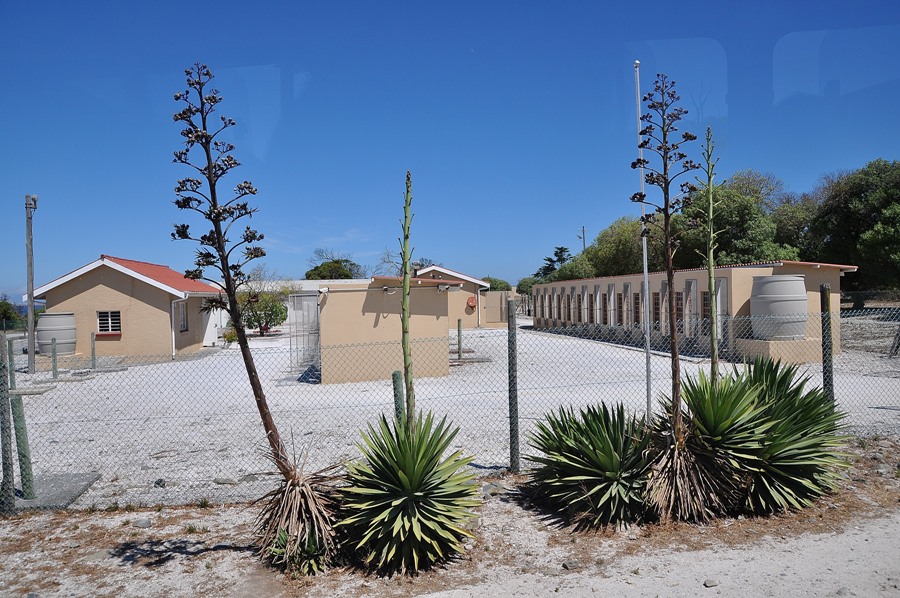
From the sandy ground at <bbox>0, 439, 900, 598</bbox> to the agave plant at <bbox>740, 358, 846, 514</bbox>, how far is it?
14cm

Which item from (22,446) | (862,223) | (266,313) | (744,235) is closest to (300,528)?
(22,446)

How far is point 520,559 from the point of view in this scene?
163 inches

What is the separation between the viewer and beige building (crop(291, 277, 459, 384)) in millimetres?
13836

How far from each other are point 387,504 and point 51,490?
12.5 ft

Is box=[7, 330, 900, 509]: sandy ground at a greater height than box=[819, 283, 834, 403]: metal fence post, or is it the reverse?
box=[819, 283, 834, 403]: metal fence post

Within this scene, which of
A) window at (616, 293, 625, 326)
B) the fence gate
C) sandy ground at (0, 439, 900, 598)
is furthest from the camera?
window at (616, 293, 625, 326)

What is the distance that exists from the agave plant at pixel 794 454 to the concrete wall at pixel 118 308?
20.6 meters

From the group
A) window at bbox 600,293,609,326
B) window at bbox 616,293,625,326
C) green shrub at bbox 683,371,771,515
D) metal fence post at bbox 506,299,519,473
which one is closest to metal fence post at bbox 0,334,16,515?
metal fence post at bbox 506,299,519,473

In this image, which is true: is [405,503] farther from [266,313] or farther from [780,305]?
[266,313]

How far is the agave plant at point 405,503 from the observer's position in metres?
3.98

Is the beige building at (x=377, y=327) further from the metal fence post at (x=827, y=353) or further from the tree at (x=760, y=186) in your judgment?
the tree at (x=760, y=186)

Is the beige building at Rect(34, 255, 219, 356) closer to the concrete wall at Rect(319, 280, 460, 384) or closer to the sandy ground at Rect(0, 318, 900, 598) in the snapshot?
the concrete wall at Rect(319, 280, 460, 384)

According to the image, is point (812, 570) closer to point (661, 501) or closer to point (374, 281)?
point (661, 501)

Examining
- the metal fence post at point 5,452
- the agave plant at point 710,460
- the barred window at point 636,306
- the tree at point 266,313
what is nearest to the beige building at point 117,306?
the tree at point 266,313
